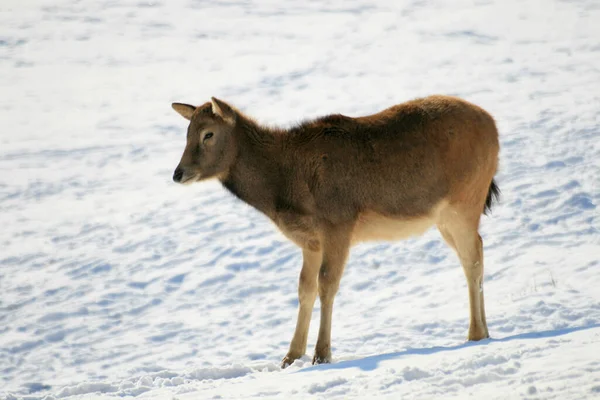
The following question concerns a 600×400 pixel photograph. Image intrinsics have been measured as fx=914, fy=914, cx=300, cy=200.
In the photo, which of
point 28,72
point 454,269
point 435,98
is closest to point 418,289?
point 454,269

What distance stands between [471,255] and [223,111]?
10.3 ft

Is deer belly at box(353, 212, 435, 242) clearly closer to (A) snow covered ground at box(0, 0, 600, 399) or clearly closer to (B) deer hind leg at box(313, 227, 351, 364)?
(B) deer hind leg at box(313, 227, 351, 364)

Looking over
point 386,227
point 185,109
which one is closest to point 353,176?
point 386,227

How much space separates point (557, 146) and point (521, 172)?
1215 millimetres

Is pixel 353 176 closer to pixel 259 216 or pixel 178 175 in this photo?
pixel 178 175

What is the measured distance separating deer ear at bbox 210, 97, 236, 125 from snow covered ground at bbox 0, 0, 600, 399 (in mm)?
1876

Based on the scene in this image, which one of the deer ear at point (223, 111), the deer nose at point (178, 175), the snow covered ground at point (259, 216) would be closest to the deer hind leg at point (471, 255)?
the snow covered ground at point (259, 216)

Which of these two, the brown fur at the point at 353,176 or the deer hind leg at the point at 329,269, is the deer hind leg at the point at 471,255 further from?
the deer hind leg at the point at 329,269

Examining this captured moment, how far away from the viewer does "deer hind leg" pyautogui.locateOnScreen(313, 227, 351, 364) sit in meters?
9.47

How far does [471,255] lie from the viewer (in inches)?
392

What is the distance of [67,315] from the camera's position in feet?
45.4

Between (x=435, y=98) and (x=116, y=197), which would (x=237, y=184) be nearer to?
(x=435, y=98)

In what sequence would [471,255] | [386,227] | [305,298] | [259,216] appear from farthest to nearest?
[259,216], [305,298], [471,255], [386,227]

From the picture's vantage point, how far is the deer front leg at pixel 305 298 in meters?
10.0
